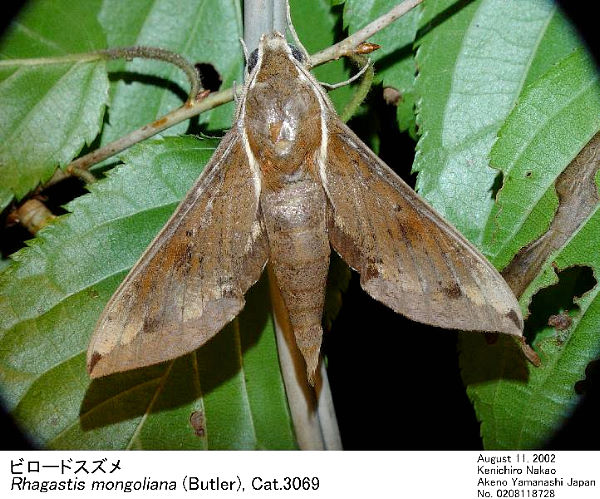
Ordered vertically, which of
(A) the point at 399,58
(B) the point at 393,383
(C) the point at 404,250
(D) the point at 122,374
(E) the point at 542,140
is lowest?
(B) the point at 393,383

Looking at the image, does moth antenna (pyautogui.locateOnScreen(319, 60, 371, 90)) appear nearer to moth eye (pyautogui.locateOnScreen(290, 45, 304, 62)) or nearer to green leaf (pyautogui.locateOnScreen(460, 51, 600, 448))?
moth eye (pyautogui.locateOnScreen(290, 45, 304, 62))

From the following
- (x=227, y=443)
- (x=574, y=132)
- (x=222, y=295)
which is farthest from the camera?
(x=227, y=443)

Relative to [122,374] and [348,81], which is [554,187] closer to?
[348,81]

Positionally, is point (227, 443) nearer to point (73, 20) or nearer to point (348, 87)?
point (348, 87)

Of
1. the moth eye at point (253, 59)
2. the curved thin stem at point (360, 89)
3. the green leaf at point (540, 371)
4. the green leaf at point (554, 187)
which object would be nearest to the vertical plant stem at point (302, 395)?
the moth eye at point (253, 59)

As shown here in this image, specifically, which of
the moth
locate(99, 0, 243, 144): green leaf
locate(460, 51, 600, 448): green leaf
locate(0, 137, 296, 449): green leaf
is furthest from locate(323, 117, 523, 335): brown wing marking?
locate(99, 0, 243, 144): green leaf

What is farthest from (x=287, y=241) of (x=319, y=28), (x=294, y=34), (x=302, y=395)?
(x=319, y=28)
